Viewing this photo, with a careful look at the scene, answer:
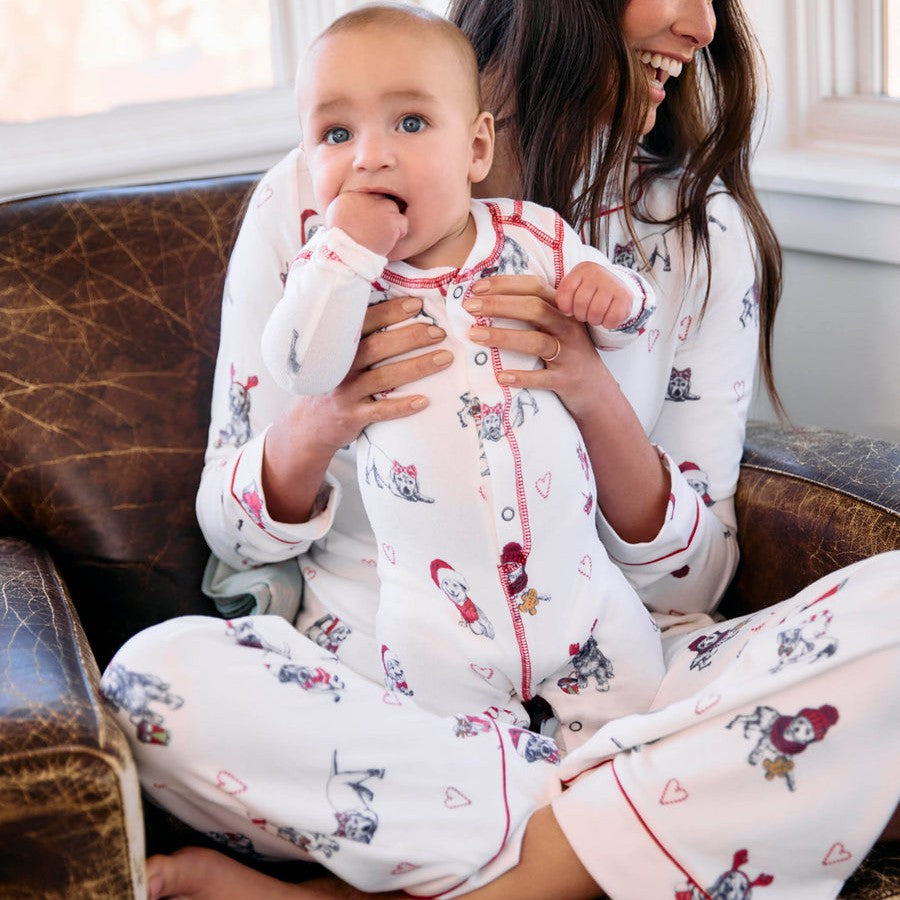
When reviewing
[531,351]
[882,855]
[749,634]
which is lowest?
[882,855]

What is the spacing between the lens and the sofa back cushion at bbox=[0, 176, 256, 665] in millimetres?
1416

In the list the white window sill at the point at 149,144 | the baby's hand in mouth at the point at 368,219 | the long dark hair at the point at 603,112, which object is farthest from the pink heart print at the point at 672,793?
the white window sill at the point at 149,144

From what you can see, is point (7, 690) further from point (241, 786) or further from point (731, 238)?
point (731, 238)

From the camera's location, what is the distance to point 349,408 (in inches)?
47.8

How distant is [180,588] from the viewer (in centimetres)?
145

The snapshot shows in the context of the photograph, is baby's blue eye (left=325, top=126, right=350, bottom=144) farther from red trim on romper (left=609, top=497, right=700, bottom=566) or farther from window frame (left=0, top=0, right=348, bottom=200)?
window frame (left=0, top=0, right=348, bottom=200)

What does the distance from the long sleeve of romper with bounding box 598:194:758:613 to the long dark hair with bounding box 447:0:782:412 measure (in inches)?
1.2

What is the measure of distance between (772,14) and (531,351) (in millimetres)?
995

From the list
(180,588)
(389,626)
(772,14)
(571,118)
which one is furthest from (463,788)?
(772,14)

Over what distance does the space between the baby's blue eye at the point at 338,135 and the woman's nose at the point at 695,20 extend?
43 centimetres

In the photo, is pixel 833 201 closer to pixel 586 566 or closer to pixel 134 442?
pixel 586 566

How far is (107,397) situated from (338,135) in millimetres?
468

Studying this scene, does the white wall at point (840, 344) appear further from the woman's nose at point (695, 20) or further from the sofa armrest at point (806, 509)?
the woman's nose at point (695, 20)

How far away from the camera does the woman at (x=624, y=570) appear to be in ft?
3.48
